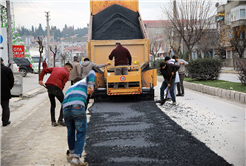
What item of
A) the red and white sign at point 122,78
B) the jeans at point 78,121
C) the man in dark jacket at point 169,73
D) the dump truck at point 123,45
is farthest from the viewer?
the dump truck at point 123,45

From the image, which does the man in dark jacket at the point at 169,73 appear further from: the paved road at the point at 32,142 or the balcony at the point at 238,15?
the balcony at the point at 238,15

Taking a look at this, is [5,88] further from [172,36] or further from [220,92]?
[172,36]

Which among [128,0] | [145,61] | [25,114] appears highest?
[128,0]

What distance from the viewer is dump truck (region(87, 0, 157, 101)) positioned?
33.5ft

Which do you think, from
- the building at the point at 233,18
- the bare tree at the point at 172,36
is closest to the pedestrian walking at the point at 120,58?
the bare tree at the point at 172,36

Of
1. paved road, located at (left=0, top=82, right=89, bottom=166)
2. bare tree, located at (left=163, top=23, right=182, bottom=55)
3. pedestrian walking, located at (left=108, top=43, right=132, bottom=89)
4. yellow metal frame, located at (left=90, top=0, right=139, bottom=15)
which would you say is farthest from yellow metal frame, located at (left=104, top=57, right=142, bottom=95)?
bare tree, located at (left=163, top=23, right=182, bottom=55)

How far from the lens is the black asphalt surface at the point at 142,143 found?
13.9ft

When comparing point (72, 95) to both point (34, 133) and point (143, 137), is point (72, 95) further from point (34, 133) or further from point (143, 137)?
point (34, 133)

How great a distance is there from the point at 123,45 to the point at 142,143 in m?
6.67

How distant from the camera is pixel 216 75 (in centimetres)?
1612

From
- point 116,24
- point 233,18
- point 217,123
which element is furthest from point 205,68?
point 233,18

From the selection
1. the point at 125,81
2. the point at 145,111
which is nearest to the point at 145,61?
the point at 125,81

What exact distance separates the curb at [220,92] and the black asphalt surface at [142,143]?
3989 mm

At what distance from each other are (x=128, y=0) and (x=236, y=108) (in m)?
7.79
